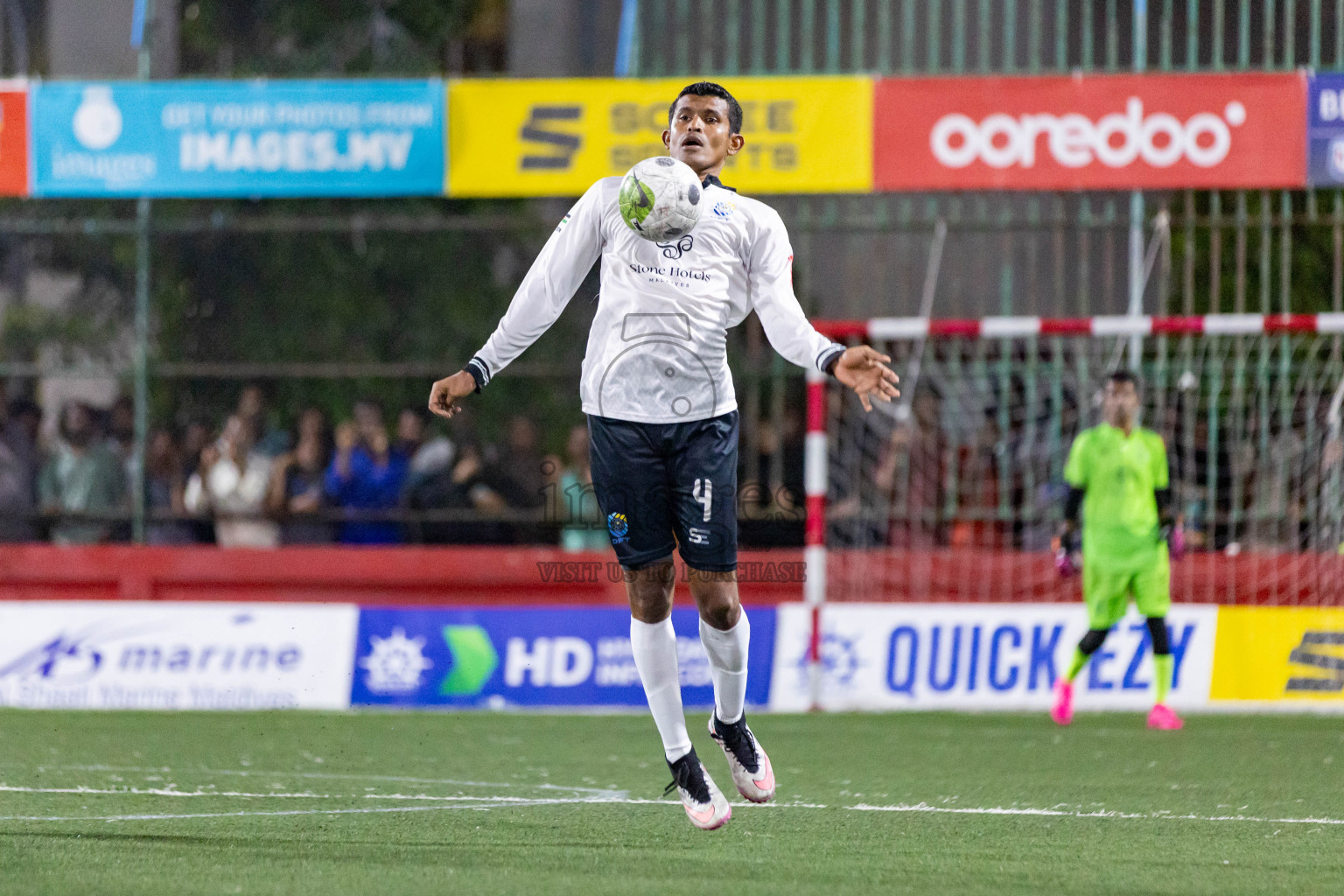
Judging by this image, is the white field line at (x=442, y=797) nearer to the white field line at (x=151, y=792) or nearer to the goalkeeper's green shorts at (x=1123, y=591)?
the white field line at (x=151, y=792)

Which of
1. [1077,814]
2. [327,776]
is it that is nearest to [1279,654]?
[1077,814]

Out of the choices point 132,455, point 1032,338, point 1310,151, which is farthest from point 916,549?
point 132,455

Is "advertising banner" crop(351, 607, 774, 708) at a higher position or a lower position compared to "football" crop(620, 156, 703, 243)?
lower

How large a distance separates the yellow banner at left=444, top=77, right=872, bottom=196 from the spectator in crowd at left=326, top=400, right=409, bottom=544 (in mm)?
2114

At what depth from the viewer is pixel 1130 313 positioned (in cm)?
1352

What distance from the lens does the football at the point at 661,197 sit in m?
5.71

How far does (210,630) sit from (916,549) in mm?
5107

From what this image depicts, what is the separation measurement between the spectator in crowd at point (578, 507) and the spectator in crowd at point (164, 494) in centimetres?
296

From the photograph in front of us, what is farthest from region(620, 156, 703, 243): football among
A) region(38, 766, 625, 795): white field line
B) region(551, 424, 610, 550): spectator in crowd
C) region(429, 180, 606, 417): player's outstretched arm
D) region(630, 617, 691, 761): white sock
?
region(551, 424, 610, 550): spectator in crowd

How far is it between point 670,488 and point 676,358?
44 cm

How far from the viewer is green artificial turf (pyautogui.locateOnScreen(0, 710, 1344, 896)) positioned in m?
5.19

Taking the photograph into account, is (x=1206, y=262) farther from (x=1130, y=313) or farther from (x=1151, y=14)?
(x=1151, y=14)

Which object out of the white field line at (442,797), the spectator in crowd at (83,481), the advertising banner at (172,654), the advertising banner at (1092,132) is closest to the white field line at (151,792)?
the white field line at (442,797)

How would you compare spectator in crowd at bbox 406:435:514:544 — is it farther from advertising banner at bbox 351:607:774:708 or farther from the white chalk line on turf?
the white chalk line on turf
